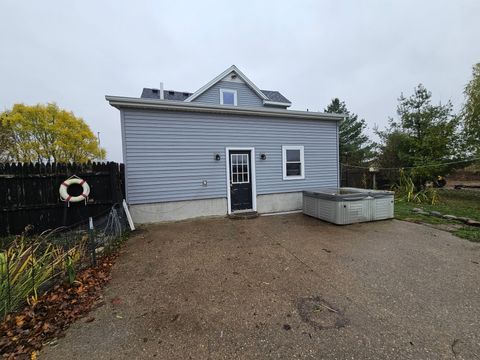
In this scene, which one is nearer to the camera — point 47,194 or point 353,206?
point 47,194

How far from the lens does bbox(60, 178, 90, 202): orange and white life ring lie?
4.73 metres

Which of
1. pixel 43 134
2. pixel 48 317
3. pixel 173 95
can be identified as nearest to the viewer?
pixel 48 317

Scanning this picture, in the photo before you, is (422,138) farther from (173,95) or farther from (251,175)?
(173,95)

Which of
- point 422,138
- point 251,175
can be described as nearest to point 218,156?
point 251,175

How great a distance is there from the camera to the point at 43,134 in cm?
1670

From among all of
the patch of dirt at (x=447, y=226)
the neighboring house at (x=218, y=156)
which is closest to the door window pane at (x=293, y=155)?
the neighboring house at (x=218, y=156)

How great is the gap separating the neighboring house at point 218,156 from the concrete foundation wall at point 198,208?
27mm

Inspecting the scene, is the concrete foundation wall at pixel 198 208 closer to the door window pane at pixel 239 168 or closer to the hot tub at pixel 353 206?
the door window pane at pixel 239 168

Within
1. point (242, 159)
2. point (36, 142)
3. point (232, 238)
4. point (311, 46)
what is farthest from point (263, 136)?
point (36, 142)

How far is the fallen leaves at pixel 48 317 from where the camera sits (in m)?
1.72

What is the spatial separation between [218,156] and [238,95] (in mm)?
5169

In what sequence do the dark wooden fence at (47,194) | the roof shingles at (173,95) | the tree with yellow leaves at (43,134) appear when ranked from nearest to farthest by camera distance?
the dark wooden fence at (47,194), the roof shingles at (173,95), the tree with yellow leaves at (43,134)

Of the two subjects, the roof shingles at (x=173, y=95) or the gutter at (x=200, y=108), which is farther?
the roof shingles at (x=173, y=95)

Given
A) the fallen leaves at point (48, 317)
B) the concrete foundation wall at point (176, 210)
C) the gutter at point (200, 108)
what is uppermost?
the gutter at point (200, 108)
